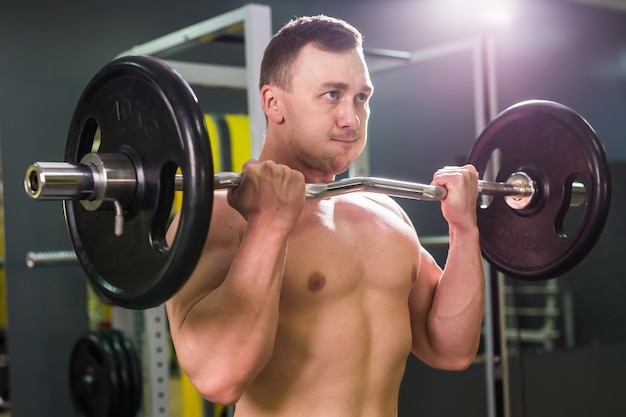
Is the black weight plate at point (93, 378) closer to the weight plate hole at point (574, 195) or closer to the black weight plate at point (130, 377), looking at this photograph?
the black weight plate at point (130, 377)

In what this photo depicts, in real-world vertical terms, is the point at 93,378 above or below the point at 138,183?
below

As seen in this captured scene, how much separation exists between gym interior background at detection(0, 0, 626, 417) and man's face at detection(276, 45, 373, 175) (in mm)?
1950

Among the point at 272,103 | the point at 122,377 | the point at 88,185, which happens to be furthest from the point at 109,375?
the point at 88,185

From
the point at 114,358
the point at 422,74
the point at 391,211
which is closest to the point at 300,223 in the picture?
the point at 391,211

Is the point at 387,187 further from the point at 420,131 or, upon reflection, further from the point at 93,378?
the point at 420,131

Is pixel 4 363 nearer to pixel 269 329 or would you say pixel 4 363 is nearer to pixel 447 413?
pixel 447 413

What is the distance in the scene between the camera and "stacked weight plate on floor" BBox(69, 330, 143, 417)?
9.66 feet

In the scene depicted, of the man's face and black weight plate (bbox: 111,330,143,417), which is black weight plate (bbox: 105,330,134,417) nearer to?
black weight plate (bbox: 111,330,143,417)

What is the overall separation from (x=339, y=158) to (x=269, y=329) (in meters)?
0.41

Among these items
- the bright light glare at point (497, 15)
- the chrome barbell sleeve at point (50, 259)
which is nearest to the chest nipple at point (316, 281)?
the chrome barbell sleeve at point (50, 259)

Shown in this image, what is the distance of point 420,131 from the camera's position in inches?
164

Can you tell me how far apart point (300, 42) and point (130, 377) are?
1838mm

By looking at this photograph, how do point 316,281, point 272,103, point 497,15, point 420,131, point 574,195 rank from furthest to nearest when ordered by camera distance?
point 420,131
point 497,15
point 574,195
point 272,103
point 316,281

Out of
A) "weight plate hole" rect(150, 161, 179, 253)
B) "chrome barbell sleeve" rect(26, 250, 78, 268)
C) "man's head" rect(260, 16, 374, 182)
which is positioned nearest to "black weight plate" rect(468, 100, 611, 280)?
"man's head" rect(260, 16, 374, 182)
